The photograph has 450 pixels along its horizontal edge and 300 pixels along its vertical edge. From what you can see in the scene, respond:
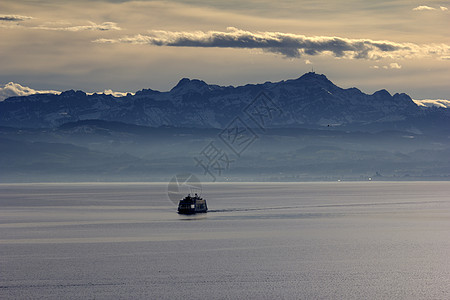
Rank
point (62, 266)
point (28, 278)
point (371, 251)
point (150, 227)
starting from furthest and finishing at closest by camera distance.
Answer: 1. point (150, 227)
2. point (371, 251)
3. point (62, 266)
4. point (28, 278)

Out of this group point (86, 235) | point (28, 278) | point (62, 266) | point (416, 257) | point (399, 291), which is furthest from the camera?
point (86, 235)

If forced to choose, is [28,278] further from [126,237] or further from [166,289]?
[126,237]

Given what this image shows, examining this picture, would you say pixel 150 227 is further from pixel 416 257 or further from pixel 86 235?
pixel 416 257

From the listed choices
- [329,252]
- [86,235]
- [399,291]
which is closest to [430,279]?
[399,291]

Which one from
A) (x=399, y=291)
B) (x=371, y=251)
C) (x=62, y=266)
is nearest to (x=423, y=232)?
(x=371, y=251)

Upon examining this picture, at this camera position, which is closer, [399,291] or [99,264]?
[399,291]

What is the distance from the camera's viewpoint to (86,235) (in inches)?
6663

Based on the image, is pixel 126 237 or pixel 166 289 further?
pixel 126 237

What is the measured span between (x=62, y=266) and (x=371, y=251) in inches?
2280

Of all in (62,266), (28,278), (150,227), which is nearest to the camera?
(28,278)

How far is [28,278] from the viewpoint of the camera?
345 feet

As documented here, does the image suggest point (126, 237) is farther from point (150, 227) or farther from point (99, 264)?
point (99, 264)

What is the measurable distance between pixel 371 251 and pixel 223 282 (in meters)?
44.2

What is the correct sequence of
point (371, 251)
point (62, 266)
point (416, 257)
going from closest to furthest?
1. point (62, 266)
2. point (416, 257)
3. point (371, 251)
